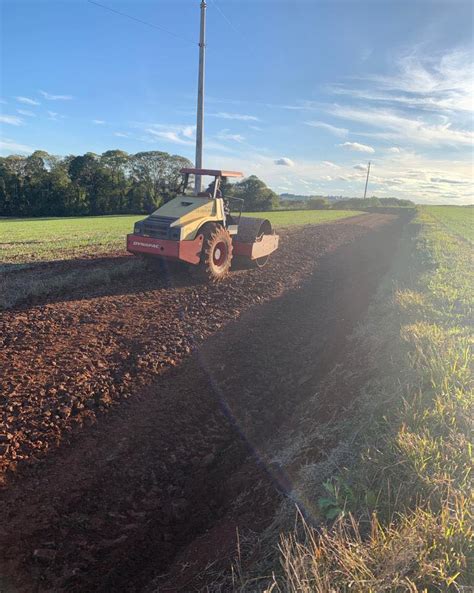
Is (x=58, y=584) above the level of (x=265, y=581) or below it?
below

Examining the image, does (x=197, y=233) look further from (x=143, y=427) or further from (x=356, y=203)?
(x=356, y=203)

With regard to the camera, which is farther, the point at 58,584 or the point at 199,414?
the point at 199,414

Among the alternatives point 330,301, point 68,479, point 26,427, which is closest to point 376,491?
point 68,479

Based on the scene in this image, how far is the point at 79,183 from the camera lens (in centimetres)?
5825

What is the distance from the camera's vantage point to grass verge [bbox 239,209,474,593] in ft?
6.61

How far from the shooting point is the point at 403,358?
4.65 m

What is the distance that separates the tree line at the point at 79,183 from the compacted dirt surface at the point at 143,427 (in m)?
48.1

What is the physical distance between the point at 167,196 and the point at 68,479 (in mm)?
9302

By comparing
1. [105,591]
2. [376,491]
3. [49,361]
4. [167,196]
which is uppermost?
[167,196]

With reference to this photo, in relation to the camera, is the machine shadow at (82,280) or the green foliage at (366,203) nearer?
the machine shadow at (82,280)

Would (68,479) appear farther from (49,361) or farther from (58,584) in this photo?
(49,361)

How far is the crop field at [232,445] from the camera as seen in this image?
2.41 meters

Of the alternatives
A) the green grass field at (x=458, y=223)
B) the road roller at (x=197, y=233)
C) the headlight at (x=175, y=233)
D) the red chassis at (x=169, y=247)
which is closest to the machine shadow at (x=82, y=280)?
the road roller at (x=197, y=233)

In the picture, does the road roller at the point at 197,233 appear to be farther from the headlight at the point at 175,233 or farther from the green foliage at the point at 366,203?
the green foliage at the point at 366,203
